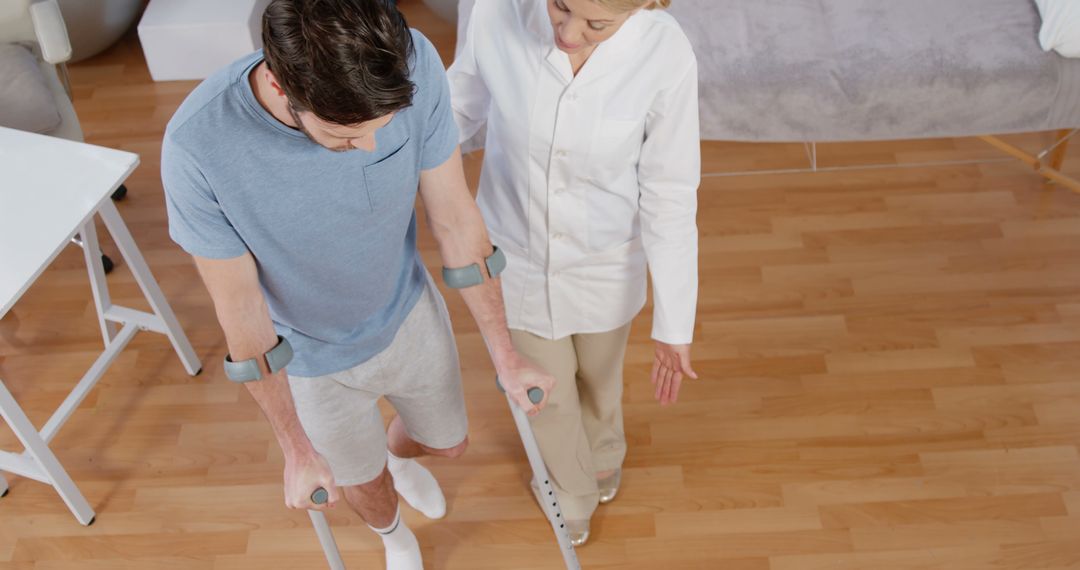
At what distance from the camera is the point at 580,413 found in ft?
7.48

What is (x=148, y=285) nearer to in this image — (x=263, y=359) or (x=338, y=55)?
(x=263, y=359)

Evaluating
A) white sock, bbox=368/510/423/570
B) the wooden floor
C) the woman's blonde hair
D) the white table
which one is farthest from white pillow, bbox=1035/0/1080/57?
the white table

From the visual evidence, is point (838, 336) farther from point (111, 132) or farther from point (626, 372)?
point (111, 132)

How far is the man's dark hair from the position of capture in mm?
1203

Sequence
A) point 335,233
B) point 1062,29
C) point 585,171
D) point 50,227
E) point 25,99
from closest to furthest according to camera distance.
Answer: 1. point 335,233
2. point 585,171
3. point 50,227
4. point 1062,29
5. point 25,99

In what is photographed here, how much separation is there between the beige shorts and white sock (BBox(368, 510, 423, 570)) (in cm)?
22

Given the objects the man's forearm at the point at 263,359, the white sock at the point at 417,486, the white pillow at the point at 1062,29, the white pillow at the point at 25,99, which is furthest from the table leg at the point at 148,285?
the white pillow at the point at 1062,29

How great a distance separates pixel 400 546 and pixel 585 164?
0.94m

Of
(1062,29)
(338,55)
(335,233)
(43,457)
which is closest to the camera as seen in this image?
(338,55)

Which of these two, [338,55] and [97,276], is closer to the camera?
[338,55]

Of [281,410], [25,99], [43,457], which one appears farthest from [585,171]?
[25,99]

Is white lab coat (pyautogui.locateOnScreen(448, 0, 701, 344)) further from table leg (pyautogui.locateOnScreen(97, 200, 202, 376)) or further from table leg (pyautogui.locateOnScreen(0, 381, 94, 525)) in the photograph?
table leg (pyautogui.locateOnScreen(0, 381, 94, 525))

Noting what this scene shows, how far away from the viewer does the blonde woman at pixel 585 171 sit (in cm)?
168

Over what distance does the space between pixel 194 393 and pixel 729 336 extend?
4.30ft
